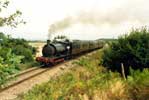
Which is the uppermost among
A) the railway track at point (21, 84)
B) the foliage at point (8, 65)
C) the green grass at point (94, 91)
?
the foliage at point (8, 65)

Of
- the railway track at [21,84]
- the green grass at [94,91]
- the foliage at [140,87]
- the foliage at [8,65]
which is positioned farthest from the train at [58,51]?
the foliage at [8,65]

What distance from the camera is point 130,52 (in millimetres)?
26859

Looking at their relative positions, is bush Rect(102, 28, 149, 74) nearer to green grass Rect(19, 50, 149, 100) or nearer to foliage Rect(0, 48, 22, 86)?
green grass Rect(19, 50, 149, 100)

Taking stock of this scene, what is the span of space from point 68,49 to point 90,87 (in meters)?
21.7

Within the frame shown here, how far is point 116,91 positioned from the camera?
1891 centimetres

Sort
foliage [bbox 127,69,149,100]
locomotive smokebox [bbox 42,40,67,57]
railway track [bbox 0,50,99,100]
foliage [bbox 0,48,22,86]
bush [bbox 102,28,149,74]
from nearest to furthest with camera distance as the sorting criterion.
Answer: foliage [bbox 0,48,22,86] → foliage [bbox 127,69,149,100] → railway track [bbox 0,50,99,100] → bush [bbox 102,28,149,74] → locomotive smokebox [bbox 42,40,67,57]

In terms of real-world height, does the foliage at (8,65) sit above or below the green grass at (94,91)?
above

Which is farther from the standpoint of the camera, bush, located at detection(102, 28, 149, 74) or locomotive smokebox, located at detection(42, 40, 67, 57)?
locomotive smokebox, located at detection(42, 40, 67, 57)

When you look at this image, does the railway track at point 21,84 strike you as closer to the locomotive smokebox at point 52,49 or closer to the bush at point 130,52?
the bush at point 130,52

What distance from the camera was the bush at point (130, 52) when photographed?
26.6 metres

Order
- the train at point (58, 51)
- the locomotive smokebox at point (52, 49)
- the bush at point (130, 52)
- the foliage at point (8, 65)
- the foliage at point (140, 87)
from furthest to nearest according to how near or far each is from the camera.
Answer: the locomotive smokebox at point (52, 49) < the train at point (58, 51) < the bush at point (130, 52) < the foliage at point (140, 87) < the foliage at point (8, 65)

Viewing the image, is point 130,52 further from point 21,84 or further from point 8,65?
point 8,65

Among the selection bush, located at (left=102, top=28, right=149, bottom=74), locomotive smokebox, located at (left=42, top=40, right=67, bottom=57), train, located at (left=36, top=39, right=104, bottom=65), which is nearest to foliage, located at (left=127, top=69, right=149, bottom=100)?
bush, located at (left=102, top=28, right=149, bottom=74)

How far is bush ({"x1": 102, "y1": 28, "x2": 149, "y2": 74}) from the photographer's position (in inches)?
1046
